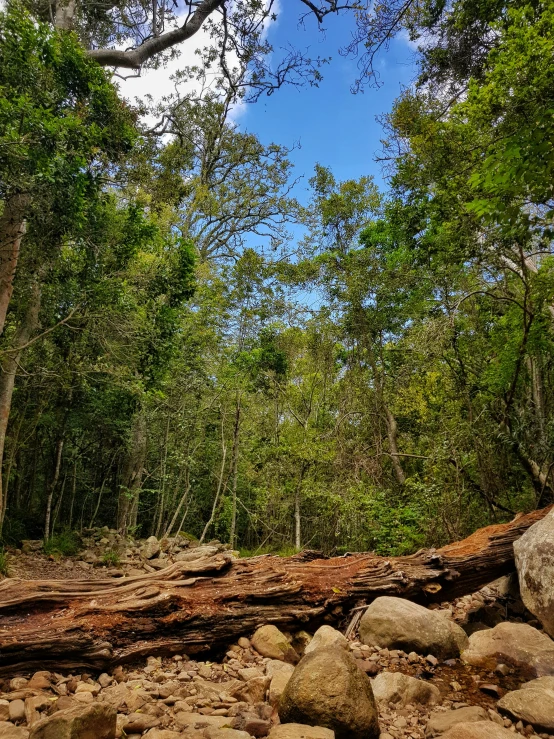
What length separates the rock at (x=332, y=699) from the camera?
2.45 metres

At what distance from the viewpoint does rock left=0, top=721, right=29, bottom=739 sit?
201 centimetres

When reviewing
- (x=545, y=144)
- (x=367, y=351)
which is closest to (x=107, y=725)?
(x=545, y=144)

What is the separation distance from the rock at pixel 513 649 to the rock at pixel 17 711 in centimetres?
360

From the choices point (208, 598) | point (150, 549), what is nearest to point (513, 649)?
point (208, 598)

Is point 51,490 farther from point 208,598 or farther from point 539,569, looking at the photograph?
point 539,569

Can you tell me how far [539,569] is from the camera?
4.30m

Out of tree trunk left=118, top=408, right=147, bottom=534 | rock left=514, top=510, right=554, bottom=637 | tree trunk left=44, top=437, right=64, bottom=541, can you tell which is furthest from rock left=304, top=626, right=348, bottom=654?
tree trunk left=118, top=408, right=147, bottom=534

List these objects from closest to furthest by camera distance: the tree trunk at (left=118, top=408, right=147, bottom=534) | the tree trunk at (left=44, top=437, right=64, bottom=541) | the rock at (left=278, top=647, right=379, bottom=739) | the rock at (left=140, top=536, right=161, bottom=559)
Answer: the rock at (left=278, top=647, right=379, bottom=739)
the rock at (left=140, top=536, right=161, bottom=559)
the tree trunk at (left=44, top=437, right=64, bottom=541)
the tree trunk at (left=118, top=408, right=147, bottom=534)

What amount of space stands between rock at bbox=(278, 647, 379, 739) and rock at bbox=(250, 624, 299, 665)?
1.11 meters

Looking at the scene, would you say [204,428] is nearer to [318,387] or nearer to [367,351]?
[318,387]

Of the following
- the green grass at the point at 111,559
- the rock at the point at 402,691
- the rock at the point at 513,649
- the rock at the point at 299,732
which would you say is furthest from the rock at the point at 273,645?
the green grass at the point at 111,559

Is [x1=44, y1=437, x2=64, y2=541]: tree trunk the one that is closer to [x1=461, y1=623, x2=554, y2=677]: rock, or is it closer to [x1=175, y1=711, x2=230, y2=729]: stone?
[x1=175, y1=711, x2=230, y2=729]: stone

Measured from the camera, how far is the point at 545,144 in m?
3.02

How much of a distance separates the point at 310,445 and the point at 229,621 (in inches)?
289
